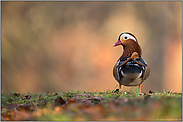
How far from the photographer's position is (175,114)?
1.67 m

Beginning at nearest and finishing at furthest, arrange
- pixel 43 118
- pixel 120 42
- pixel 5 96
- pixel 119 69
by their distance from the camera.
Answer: pixel 43 118 < pixel 119 69 < pixel 120 42 < pixel 5 96

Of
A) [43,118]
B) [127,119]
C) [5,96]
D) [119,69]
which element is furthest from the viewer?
[5,96]

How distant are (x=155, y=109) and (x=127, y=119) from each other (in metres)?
0.28

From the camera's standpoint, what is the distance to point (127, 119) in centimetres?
167

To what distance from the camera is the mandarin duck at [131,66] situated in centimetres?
296

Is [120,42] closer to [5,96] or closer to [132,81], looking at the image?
[132,81]

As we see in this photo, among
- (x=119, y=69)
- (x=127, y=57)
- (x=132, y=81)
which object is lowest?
(x=132, y=81)

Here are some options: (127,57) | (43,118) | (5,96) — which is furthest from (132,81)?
(5,96)

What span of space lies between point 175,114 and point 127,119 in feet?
1.44

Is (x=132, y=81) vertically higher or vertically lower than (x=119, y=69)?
lower

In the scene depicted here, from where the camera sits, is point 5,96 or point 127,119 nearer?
point 127,119

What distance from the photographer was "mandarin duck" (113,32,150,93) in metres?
2.96

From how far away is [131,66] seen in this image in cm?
296

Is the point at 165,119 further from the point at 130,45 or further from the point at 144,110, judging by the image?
the point at 130,45
